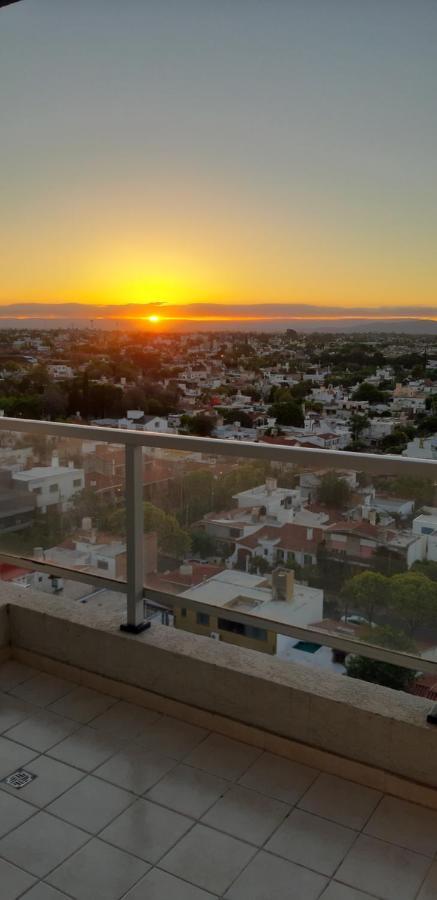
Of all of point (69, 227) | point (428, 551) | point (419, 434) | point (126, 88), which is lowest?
point (428, 551)

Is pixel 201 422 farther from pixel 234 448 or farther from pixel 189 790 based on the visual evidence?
pixel 189 790

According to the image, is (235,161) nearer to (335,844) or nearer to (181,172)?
(181,172)

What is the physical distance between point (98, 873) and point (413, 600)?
126 cm

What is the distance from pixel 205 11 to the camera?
621 cm

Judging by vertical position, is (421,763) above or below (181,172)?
below

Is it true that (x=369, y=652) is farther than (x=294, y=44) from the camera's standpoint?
No

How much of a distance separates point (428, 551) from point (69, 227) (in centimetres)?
679

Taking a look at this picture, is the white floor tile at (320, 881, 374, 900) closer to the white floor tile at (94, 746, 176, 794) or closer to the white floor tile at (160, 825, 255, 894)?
the white floor tile at (160, 825, 255, 894)

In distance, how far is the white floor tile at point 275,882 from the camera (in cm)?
185

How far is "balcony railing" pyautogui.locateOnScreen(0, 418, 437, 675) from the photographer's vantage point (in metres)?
2.26

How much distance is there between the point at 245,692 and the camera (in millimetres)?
2557

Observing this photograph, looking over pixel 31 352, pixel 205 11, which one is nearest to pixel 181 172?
pixel 205 11

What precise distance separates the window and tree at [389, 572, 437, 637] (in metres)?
0.57

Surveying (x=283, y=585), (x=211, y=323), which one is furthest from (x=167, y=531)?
(x=211, y=323)
